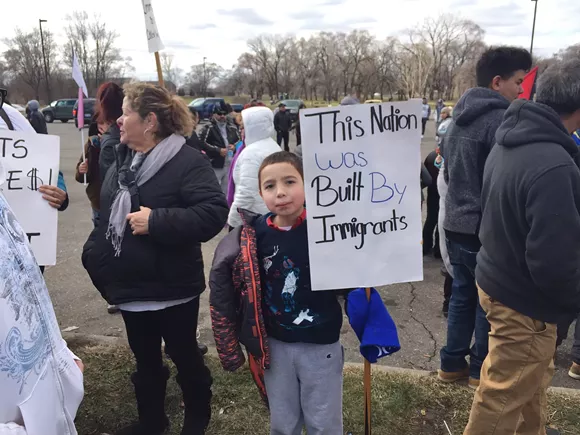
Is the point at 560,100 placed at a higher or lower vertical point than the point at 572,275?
higher

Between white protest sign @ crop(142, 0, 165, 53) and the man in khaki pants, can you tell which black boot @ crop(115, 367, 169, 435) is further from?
white protest sign @ crop(142, 0, 165, 53)

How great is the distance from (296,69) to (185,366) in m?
71.8

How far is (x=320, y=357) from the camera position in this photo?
2.11 metres

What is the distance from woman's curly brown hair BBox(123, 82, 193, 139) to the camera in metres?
2.33

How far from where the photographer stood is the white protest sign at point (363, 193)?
194cm

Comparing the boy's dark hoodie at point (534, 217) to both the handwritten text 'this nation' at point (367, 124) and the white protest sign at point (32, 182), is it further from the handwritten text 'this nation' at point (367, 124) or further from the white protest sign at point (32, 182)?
the white protest sign at point (32, 182)

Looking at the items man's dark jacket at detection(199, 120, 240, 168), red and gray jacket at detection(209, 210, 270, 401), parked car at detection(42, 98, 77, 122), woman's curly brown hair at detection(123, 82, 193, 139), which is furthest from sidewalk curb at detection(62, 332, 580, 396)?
parked car at detection(42, 98, 77, 122)

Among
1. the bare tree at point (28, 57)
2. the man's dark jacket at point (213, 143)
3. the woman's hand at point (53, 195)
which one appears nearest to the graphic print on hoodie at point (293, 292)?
the woman's hand at point (53, 195)

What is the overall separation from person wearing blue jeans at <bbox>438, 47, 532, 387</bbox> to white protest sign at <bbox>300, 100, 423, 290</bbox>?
42.7 inches

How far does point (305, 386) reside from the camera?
6.97 feet

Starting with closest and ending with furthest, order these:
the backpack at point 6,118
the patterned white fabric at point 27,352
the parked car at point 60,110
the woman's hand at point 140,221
Result: the patterned white fabric at point 27,352, the woman's hand at point 140,221, the backpack at point 6,118, the parked car at point 60,110

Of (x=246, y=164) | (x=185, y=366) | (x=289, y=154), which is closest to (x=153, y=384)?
(x=185, y=366)

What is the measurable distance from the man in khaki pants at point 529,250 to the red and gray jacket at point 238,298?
103 centimetres

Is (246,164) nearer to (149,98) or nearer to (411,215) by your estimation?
(149,98)
